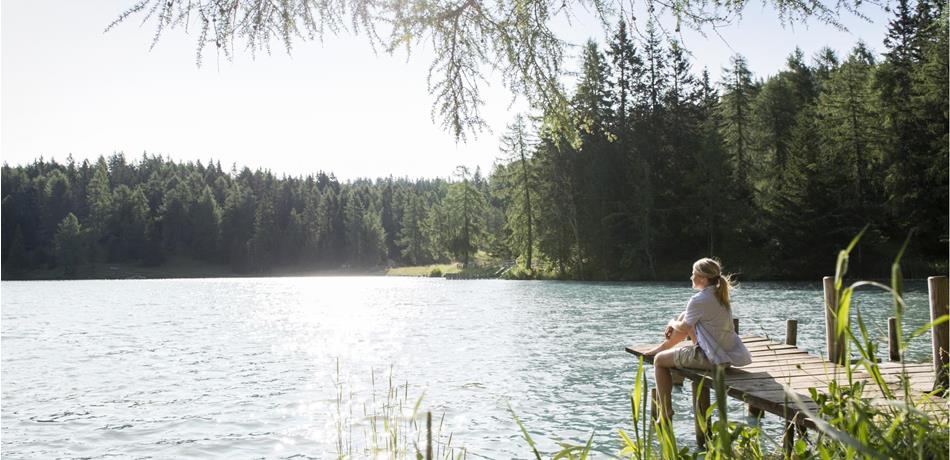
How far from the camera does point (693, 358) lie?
22.6 ft

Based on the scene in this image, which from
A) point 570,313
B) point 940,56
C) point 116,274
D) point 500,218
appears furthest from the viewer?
point 500,218

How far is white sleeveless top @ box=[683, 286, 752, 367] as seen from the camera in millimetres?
6719

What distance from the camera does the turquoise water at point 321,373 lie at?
8.80m

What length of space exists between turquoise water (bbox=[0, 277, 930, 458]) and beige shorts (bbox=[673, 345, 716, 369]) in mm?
1396

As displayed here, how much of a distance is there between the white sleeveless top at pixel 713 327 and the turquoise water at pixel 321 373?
1.69 metres

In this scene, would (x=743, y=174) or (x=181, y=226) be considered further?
(x=181, y=226)

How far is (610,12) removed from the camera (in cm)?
537

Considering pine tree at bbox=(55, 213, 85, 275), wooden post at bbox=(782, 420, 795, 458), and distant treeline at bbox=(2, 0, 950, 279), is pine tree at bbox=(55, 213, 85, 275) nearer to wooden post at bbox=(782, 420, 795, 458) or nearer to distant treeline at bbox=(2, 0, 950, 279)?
distant treeline at bbox=(2, 0, 950, 279)

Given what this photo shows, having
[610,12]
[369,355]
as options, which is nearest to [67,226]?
[369,355]

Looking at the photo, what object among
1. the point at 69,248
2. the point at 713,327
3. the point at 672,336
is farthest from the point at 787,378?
the point at 69,248

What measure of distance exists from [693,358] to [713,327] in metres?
0.37

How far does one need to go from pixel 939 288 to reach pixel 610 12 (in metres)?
3.52

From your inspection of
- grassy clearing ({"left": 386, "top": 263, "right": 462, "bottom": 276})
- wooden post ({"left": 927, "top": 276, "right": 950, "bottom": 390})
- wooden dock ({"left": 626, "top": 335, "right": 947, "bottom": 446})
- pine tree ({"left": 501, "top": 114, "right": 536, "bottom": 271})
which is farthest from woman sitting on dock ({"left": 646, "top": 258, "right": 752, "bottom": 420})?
grassy clearing ({"left": 386, "top": 263, "right": 462, "bottom": 276})

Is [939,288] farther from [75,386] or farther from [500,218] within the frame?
[500,218]
